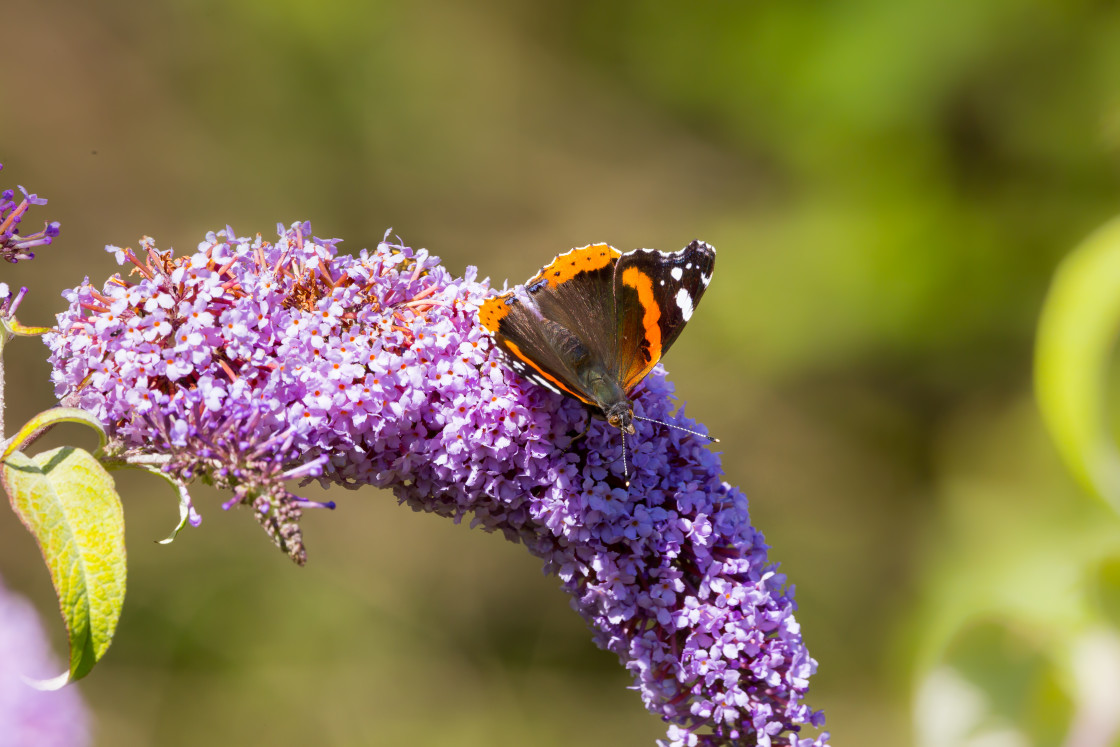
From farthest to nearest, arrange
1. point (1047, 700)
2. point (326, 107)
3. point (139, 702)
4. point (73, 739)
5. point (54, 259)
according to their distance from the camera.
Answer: point (326, 107), point (54, 259), point (139, 702), point (1047, 700), point (73, 739)

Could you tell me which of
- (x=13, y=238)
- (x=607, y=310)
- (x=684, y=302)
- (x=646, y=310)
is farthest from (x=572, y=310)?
(x=13, y=238)

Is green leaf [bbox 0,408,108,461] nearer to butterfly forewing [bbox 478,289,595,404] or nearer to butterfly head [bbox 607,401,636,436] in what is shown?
butterfly forewing [bbox 478,289,595,404]

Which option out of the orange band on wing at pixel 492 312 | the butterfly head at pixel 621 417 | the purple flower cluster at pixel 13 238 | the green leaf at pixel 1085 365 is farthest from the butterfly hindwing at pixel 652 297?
the purple flower cluster at pixel 13 238

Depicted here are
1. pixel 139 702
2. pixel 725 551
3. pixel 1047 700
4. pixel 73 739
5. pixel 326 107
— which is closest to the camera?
pixel 73 739

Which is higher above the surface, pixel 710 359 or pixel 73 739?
pixel 710 359

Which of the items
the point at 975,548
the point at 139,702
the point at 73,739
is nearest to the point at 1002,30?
the point at 975,548

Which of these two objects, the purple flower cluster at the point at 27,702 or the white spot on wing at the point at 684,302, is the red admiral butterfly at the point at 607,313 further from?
the purple flower cluster at the point at 27,702

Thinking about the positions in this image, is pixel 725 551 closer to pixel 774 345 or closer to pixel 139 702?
pixel 774 345
